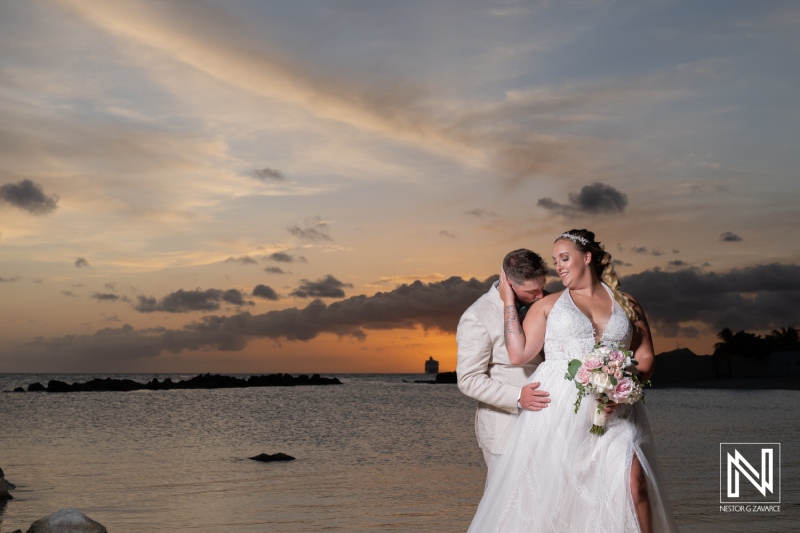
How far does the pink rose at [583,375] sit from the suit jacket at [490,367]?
1.89 feet

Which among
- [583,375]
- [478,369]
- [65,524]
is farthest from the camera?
[65,524]

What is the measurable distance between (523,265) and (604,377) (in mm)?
879

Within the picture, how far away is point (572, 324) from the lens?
217 inches

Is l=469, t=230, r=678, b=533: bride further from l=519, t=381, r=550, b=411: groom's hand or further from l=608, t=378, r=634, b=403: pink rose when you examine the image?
l=608, t=378, r=634, b=403: pink rose

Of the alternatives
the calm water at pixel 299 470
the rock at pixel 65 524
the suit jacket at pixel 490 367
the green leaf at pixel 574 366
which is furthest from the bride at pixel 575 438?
the calm water at pixel 299 470

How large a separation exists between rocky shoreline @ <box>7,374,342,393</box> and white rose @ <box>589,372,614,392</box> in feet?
245

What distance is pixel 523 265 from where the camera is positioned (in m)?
5.47

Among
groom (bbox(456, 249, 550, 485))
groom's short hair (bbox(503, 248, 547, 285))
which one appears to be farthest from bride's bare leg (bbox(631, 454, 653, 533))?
groom's short hair (bbox(503, 248, 547, 285))

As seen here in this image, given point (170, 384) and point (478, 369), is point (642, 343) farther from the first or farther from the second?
point (170, 384)

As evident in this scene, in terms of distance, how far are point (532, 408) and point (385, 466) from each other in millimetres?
16004

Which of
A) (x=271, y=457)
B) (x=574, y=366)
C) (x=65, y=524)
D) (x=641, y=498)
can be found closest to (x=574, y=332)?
(x=574, y=366)

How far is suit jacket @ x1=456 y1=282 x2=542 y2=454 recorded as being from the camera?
561 cm

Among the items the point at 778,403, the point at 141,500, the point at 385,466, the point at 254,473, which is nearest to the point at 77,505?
the point at 141,500

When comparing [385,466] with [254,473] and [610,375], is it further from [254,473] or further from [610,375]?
[610,375]
